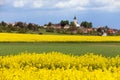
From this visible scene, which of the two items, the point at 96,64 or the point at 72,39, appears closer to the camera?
the point at 96,64

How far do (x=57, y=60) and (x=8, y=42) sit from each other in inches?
1213

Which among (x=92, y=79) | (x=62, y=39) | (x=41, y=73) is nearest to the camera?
(x=92, y=79)

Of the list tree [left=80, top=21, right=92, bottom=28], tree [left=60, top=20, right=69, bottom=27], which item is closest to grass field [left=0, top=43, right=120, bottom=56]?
tree [left=80, top=21, right=92, bottom=28]

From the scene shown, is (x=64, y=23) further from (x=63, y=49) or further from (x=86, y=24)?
(x=63, y=49)

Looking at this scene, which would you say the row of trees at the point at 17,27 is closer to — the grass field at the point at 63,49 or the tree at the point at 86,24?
the tree at the point at 86,24

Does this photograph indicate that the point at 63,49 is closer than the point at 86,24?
Yes

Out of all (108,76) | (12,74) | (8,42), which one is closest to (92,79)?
(108,76)

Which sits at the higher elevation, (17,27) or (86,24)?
(17,27)

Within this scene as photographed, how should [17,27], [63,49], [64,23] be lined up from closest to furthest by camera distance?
[63,49] → [17,27] → [64,23]

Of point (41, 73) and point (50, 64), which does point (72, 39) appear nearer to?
point (50, 64)

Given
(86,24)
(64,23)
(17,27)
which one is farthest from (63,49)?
(64,23)

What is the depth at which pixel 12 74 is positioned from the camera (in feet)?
33.9

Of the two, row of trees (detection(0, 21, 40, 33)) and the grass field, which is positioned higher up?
the grass field

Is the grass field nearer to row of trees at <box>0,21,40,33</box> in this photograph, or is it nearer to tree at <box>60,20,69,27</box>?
row of trees at <box>0,21,40,33</box>
